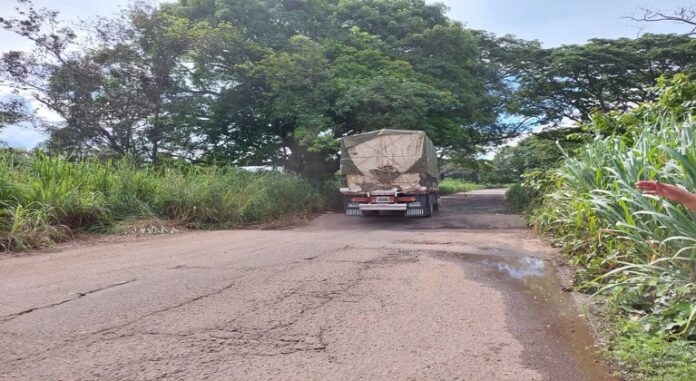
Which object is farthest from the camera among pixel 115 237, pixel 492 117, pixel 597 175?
pixel 492 117

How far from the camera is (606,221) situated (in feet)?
15.8

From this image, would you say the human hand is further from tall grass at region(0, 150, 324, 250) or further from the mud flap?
the mud flap

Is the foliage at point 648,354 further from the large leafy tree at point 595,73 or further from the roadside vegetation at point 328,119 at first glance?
the large leafy tree at point 595,73

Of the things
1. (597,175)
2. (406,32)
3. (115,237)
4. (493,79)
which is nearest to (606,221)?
(597,175)

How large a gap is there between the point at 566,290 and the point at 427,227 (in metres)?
6.47

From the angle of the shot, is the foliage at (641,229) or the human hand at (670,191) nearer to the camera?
the human hand at (670,191)

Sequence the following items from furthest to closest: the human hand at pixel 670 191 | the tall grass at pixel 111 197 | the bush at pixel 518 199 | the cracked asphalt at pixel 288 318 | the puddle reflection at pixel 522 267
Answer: the bush at pixel 518 199 → the tall grass at pixel 111 197 → the puddle reflection at pixel 522 267 → the cracked asphalt at pixel 288 318 → the human hand at pixel 670 191

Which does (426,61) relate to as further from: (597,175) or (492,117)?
(597,175)

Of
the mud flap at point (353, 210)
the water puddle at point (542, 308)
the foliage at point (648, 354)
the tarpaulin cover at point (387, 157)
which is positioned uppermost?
the tarpaulin cover at point (387, 157)

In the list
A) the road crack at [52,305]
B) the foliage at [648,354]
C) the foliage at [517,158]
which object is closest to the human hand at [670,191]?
the foliage at [648,354]

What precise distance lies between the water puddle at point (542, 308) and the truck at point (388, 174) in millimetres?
5819

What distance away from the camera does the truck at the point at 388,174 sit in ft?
39.4

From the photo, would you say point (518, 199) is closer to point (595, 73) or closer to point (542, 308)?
point (595, 73)

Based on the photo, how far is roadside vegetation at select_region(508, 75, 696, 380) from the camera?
9.18 feet
